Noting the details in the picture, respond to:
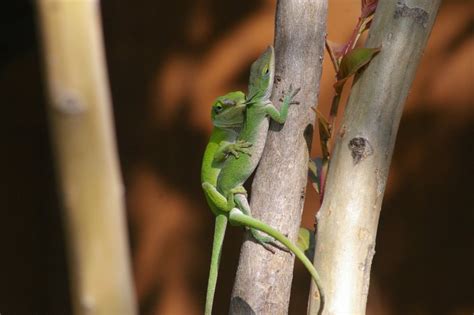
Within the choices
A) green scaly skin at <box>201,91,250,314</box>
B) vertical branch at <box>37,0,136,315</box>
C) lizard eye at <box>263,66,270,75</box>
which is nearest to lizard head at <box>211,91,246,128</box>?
green scaly skin at <box>201,91,250,314</box>

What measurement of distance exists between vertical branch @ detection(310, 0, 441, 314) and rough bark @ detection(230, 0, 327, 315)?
0.39 ft

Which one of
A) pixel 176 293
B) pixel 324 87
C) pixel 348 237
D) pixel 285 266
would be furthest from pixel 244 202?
pixel 176 293

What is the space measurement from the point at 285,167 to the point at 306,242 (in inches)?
13.1

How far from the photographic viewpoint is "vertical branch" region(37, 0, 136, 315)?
693 mm

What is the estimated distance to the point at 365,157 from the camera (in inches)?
65.4

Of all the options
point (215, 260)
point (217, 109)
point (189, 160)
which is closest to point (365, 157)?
point (215, 260)

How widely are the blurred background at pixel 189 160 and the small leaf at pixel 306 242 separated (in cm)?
88

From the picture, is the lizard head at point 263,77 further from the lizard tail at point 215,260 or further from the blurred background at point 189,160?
the blurred background at point 189,160

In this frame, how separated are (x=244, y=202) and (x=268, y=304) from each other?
0.47m

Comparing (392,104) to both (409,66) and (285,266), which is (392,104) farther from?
(285,266)

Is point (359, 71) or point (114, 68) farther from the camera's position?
point (114, 68)

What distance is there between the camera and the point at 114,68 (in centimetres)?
331

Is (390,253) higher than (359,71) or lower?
lower

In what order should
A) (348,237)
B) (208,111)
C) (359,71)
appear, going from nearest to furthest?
1. (348,237)
2. (359,71)
3. (208,111)
